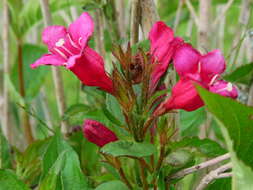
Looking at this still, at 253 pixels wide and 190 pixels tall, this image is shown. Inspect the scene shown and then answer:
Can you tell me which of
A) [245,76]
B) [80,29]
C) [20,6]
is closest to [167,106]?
[80,29]

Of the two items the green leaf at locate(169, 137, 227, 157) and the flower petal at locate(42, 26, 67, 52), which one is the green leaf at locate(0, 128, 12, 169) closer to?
the flower petal at locate(42, 26, 67, 52)

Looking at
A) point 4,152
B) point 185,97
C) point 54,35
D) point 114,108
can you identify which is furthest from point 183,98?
point 4,152

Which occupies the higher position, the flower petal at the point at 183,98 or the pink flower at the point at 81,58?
the pink flower at the point at 81,58

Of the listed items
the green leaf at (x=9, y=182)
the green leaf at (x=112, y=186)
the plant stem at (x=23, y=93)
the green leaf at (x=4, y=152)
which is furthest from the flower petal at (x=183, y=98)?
the plant stem at (x=23, y=93)

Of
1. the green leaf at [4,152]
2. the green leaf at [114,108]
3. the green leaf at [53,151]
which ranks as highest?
the green leaf at [114,108]

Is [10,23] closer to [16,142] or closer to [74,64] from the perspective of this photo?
[16,142]

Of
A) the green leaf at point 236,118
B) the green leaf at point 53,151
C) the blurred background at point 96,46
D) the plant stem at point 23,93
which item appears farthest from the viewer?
the plant stem at point 23,93

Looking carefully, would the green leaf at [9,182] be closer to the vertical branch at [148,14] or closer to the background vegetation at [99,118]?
the background vegetation at [99,118]
